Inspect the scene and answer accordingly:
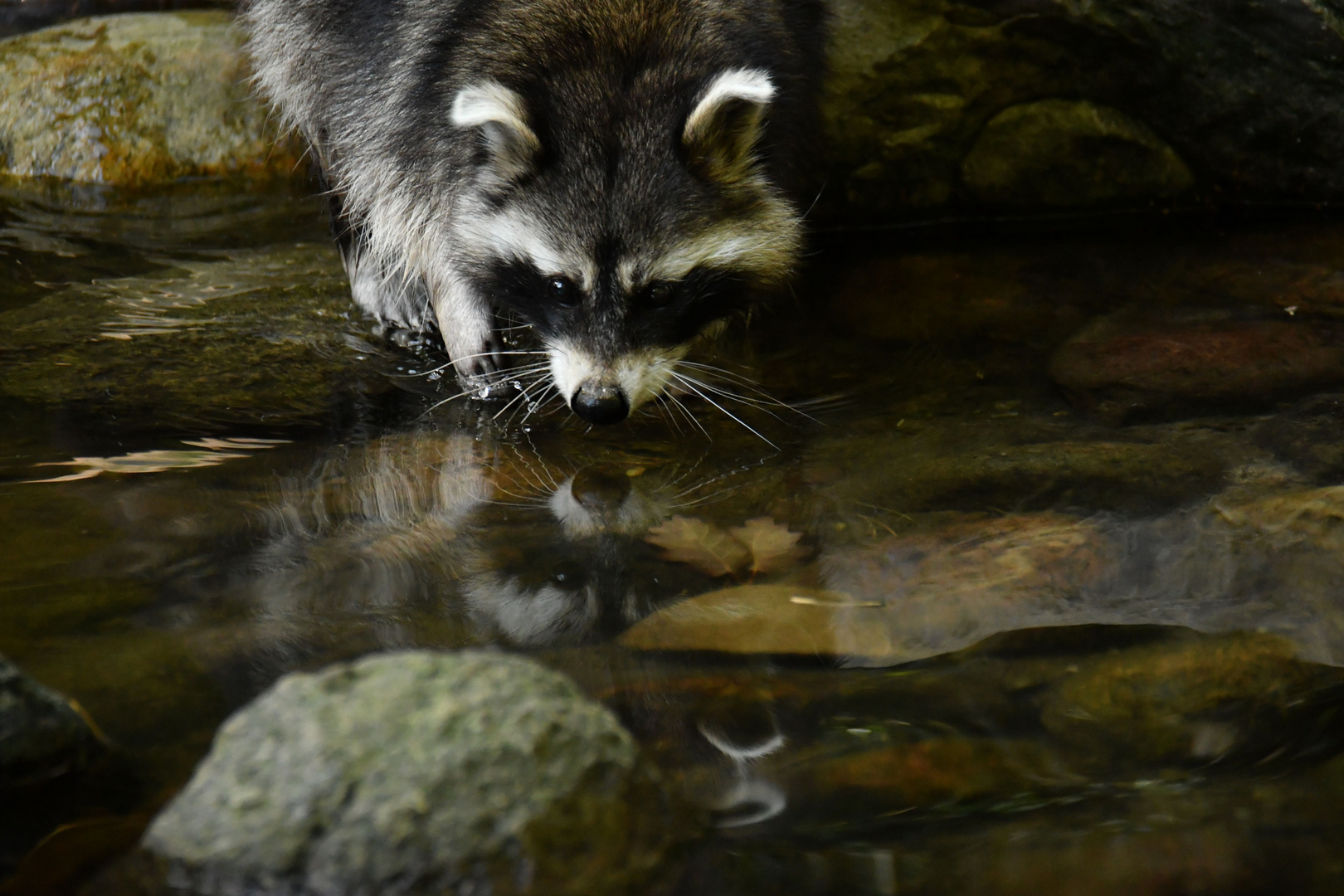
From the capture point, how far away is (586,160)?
2.74 m

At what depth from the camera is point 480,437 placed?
285 cm

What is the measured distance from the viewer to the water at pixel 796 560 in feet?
5.07

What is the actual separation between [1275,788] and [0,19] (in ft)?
17.0

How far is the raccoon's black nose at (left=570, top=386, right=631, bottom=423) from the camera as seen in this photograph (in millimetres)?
2684

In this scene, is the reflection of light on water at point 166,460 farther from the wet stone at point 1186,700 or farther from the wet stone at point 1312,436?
the wet stone at point 1312,436

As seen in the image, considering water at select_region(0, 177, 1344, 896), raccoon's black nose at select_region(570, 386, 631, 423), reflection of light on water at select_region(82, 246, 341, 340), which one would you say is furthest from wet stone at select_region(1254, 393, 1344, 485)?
reflection of light on water at select_region(82, 246, 341, 340)

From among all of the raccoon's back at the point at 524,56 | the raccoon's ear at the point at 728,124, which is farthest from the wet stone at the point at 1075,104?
the raccoon's ear at the point at 728,124

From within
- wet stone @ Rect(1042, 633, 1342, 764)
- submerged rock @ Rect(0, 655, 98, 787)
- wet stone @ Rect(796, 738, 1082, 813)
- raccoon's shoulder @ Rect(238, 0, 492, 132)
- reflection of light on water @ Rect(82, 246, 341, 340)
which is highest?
raccoon's shoulder @ Rect(238, 0, 492, 132)

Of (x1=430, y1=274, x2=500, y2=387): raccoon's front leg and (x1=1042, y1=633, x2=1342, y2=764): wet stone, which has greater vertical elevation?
(x1=1042, y1=633, x2=1342, y2=764): wet stone

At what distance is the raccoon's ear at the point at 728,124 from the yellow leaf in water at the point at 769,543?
0.92 m

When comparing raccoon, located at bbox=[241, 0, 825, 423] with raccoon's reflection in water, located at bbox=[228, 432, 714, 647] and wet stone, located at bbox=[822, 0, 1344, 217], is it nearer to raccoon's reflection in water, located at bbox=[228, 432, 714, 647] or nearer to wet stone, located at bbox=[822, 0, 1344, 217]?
raccoon's reflection in water, located at bbox=[228, 432, 714, 647]

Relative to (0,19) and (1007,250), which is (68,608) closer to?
(1007,250)

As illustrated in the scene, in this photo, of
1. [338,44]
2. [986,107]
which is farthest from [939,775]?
[986,107]

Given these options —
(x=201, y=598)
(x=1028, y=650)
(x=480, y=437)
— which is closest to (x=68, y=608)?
(x=201, y=598)
